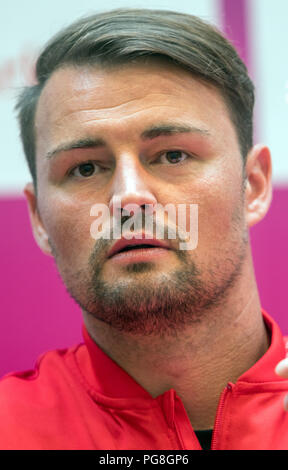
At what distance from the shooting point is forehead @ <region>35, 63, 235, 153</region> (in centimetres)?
114

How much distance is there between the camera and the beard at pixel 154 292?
1070mm

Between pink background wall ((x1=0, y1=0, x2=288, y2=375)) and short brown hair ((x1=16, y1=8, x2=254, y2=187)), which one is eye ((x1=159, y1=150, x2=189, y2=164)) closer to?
short brown hair ((x1=16, y1=8, x2=254, y2=187))

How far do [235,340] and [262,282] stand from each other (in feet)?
1.59

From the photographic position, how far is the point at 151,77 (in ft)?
3.83

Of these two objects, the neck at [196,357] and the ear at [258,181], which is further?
the ear at [258,181]

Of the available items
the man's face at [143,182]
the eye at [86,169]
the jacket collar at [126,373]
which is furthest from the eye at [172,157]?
the jacket collar at [126,373]

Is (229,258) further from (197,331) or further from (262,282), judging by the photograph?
(262,282)

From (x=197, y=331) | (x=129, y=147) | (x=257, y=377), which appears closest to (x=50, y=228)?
(x=129, y=147)

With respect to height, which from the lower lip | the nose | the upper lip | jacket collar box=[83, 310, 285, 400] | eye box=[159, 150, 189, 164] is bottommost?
jacket collar box=[83, 310, 285, 400]

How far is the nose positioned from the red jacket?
338mm

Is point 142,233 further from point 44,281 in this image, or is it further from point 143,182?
point 44,281

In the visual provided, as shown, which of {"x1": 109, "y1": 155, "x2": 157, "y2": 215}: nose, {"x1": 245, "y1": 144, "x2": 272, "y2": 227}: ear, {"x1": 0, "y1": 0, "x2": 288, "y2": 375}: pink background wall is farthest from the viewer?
Answer: {"x1": 0, "y1": 0, "x2": 288, "y2": 375}: pink background wall

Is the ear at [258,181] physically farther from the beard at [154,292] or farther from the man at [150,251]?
the beard at [154,292]

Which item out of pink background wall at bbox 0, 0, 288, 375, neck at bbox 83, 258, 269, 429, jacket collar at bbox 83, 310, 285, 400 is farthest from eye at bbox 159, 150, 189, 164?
pink background wall at bbox 0, 0, 288, 375
